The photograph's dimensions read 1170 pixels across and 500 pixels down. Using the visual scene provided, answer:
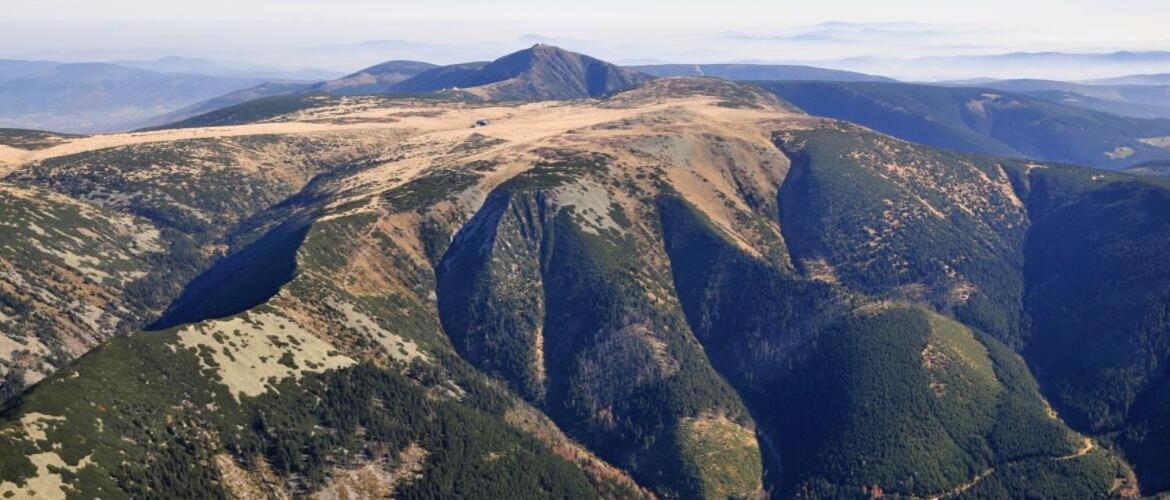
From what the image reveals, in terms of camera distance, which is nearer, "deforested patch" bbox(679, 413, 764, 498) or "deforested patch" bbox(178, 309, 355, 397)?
"deforested patch" bbox(178, 309, 355, 397)

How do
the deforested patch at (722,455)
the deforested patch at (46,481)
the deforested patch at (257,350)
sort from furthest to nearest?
the deforested patch at (722,455), the deforested patch at (257,350), the deforested patch at (46,481)

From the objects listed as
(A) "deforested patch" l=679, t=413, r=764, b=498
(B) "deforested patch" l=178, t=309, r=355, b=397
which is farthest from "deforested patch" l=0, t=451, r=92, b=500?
(A) "deforested patch" l=679, t=413, r=764, b=498

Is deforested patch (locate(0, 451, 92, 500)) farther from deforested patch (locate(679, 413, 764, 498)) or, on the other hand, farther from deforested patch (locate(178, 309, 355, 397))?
deforested patch (locate(679, 413, 764, 498))

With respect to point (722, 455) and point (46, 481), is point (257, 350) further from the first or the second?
point (722, 455)

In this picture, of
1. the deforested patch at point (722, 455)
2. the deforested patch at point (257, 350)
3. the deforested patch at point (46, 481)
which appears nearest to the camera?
the deforested patch at point (46, 481)

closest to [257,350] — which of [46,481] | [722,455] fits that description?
[46,481]

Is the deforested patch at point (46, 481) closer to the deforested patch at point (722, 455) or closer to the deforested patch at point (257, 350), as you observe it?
the deforested patch at point (257, 350)

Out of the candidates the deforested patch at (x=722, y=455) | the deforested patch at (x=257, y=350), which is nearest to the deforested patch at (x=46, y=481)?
the deforested patch at (x=257, y=350)

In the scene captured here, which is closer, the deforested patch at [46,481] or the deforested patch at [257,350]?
the deforested patch at [46,481]

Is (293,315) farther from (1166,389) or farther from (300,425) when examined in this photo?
(1166,389)

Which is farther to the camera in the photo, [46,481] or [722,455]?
[722,455]

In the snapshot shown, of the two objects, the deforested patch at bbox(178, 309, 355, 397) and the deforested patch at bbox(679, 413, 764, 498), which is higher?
the deforested patch at bbox(178, 309, 355, 397)
